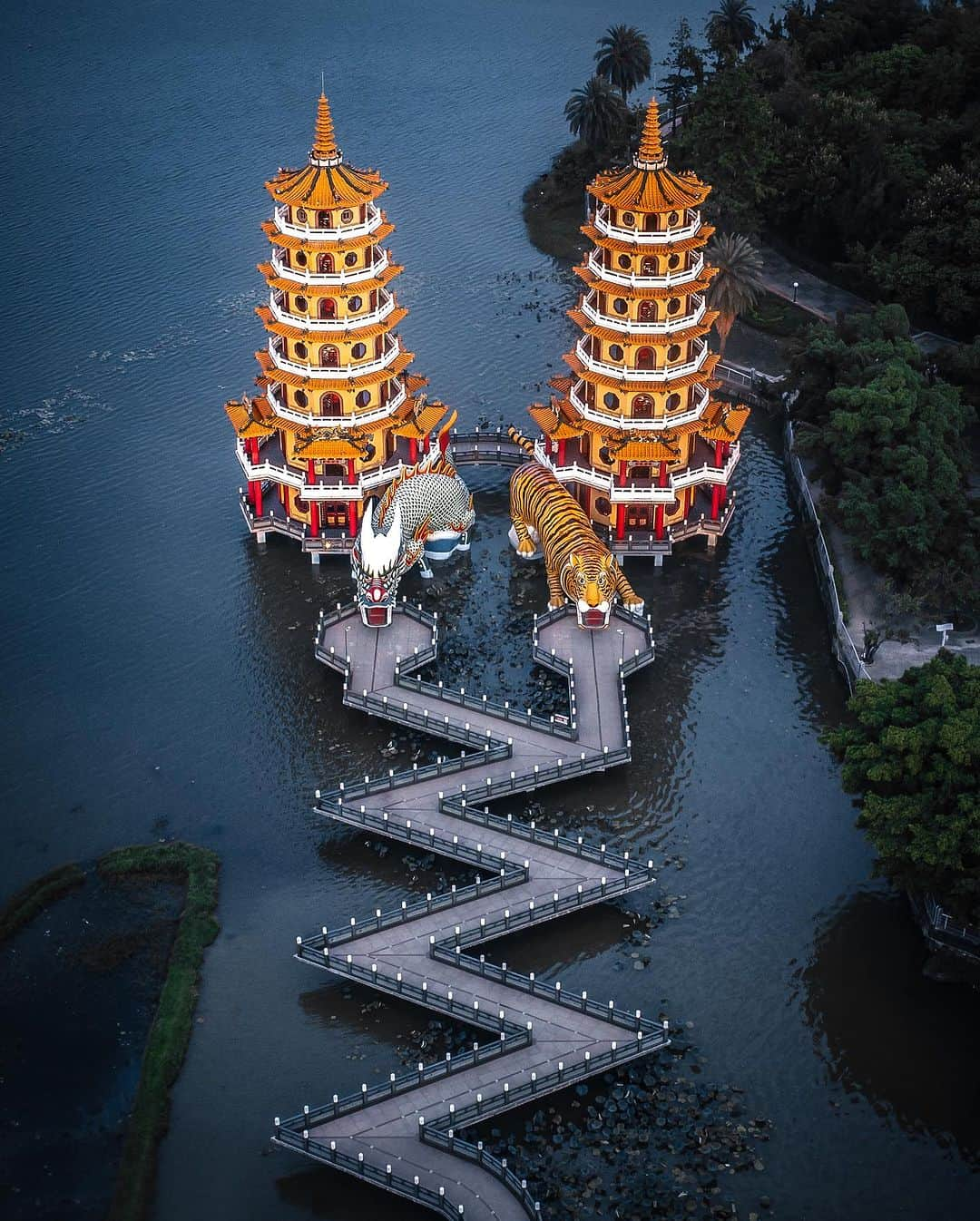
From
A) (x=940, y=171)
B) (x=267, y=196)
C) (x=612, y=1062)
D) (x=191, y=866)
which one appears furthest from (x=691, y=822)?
(x=267, y=196)

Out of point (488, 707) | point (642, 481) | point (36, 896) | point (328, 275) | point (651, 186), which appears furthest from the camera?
point (642, 481)

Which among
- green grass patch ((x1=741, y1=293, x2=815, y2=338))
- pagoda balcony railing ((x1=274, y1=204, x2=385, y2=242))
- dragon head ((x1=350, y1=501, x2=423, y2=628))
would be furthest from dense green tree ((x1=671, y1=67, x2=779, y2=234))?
dragon head ((x1=350, y1=501, x2=423, y2=628))

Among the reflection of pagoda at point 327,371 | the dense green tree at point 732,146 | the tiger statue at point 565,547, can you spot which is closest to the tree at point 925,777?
the tiger statue at point 565,547

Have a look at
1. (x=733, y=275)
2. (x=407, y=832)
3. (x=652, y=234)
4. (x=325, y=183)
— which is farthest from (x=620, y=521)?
(x=407, y=832)

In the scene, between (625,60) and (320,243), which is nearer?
(320,243)

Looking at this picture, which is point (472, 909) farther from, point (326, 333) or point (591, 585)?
point (326, 333)

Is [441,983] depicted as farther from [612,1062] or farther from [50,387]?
[50,387]
